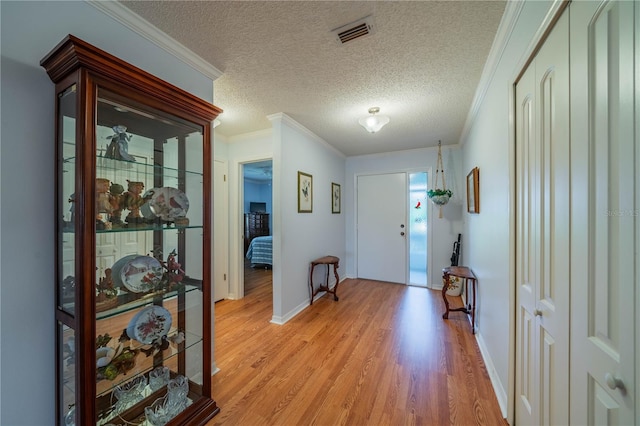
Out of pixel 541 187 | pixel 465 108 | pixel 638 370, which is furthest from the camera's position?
pixel 465 108

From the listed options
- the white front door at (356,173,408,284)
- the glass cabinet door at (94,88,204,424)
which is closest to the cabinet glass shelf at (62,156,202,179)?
the glass cabinet door at (94,88,204,424)

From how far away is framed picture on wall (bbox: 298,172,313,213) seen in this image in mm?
3191

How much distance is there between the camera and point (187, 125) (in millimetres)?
1485

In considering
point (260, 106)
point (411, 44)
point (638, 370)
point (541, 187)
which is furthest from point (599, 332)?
point (260, 106)

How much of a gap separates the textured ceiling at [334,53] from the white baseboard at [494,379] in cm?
230

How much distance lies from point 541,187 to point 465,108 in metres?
1.94

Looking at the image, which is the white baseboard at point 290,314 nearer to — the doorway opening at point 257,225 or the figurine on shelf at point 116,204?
the doorway opening at point 257,225

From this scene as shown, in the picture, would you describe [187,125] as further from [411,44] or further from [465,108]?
[465,108]

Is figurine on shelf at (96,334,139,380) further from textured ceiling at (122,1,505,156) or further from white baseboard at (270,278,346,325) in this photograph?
textured ceiling at (122,1,505,156)

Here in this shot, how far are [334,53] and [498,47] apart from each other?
1069 millimetres

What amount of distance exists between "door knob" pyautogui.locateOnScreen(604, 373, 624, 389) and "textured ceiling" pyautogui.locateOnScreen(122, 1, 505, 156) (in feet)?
5.54

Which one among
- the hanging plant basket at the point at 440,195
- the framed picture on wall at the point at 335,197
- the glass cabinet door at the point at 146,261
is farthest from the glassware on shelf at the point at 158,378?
the hanging plant basket at the point at 440,195

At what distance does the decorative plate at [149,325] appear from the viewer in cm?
131

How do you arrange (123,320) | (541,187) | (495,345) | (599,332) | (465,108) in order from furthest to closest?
(465,108) < (495,345) < (123,320) < (541,187) < (599,332)
